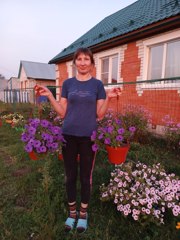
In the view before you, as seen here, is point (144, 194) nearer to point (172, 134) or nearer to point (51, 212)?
point (51, 212)

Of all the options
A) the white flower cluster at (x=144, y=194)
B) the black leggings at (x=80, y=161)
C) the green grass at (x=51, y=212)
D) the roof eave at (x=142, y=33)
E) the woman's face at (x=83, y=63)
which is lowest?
the green grass at (x=51, y=212)

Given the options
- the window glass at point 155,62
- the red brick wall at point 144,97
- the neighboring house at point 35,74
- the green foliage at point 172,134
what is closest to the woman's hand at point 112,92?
the green foliage at point 172,134

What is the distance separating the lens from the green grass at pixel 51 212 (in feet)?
6.09

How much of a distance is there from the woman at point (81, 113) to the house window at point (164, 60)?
5.00 metres

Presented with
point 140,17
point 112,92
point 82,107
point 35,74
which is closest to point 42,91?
point 82,107

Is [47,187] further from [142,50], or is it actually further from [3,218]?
[142,50]

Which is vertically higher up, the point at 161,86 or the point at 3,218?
the point at 161,86

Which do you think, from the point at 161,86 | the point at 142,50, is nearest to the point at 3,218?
the point at 161,86

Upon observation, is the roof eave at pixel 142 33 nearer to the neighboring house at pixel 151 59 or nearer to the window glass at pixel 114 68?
the neighboring house at pixel 151 59

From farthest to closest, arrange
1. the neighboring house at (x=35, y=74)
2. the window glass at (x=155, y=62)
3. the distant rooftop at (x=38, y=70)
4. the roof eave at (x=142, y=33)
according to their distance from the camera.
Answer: the distant rooftop at (x=38, y=70), the neighboring house at (x=35, y=74), the window glass at (x=155, y=62), the roof eave at (x=142, y=33)

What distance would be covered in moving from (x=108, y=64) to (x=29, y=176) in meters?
6.95

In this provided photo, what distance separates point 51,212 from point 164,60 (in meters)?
5.84

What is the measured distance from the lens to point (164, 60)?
6.10 m

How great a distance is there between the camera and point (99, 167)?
10.6 feet
